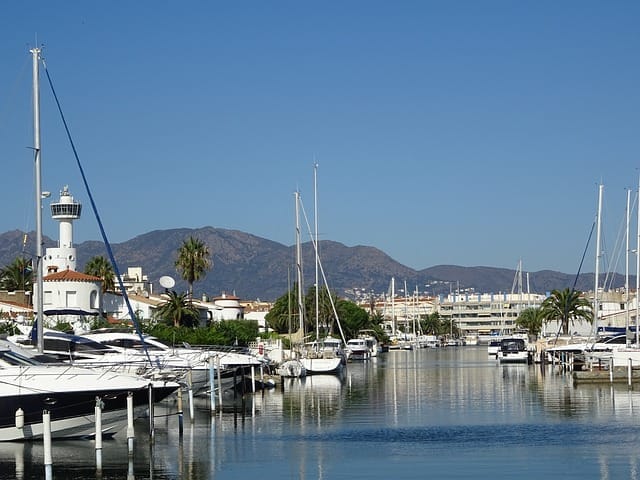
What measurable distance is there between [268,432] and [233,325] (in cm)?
5931

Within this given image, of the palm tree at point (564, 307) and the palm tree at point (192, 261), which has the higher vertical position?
the palm tree at point (192, 261)

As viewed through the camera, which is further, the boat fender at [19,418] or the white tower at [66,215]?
the white tower at [66,215]

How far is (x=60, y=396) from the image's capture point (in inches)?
1364

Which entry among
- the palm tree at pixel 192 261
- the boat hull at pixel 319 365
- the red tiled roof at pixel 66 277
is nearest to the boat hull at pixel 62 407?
the boat hull at pixel 319 365

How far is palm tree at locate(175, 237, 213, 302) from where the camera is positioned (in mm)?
108375

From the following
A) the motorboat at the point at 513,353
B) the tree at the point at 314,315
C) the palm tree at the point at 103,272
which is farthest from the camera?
the tree at the point at 314,315

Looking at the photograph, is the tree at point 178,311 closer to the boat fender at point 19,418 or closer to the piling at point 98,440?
the boat fender at point 19,418

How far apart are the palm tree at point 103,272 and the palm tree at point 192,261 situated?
665cm

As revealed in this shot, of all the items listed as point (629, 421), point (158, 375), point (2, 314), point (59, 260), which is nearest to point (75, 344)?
point (158, 375)

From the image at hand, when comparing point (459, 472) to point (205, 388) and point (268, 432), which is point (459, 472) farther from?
point (205, 388)

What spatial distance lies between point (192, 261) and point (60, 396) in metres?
73.9

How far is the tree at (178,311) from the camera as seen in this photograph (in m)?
93.5

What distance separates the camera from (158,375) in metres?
40.1

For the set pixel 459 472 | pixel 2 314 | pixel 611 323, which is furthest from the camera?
pixel 611 323
